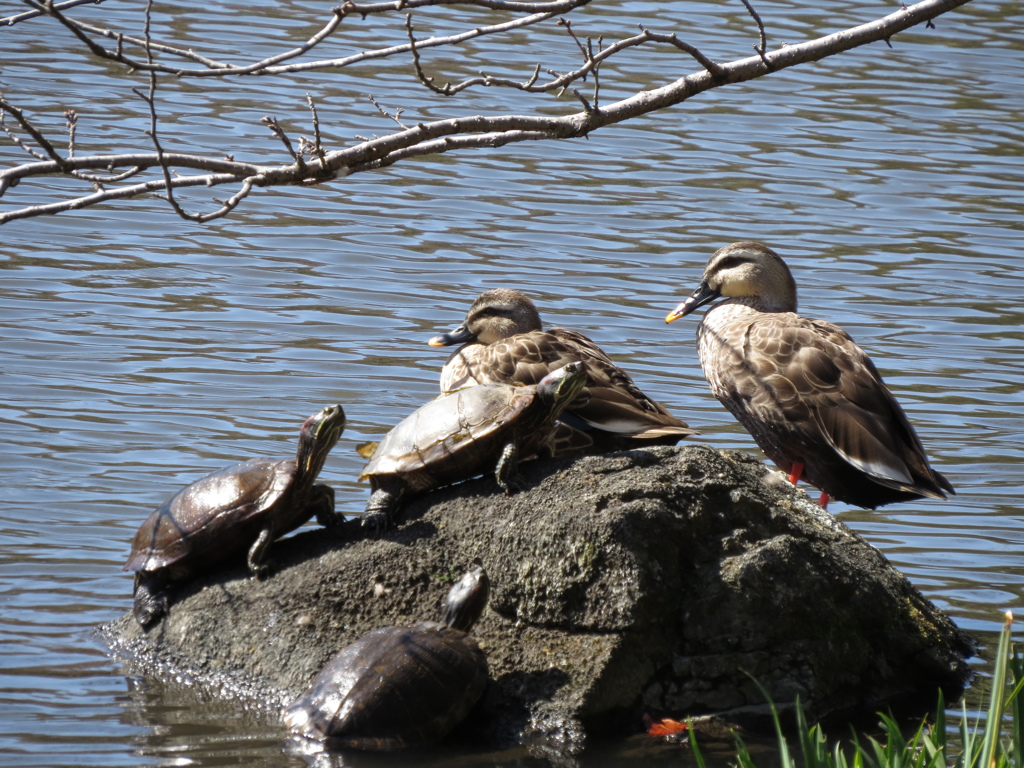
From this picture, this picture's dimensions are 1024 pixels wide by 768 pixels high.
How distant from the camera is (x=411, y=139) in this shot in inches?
189

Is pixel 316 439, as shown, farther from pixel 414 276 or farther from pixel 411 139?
pixel 414 276

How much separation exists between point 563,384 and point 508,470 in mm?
477

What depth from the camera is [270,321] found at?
10977mm

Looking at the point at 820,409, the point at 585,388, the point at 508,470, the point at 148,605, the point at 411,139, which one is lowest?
the point at 148,605

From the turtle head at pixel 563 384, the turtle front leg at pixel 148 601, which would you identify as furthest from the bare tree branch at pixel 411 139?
the turtle front leg at pixel 148 601

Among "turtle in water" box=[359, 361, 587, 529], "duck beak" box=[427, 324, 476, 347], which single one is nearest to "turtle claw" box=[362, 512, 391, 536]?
"turtle in water" box=[359, 361, 587, 529]

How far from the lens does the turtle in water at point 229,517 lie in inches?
254

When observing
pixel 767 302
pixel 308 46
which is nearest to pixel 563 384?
pixel 308 46

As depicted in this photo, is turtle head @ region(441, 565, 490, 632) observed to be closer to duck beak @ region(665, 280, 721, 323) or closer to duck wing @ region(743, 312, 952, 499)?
duck wing @ region(743, 312, 952, 499)

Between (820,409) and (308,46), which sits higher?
(308,46)

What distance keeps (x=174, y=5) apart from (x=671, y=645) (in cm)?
1511

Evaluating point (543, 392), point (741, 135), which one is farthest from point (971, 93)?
point (543, 392)

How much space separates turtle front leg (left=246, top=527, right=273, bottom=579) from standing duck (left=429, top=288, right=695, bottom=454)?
47.3 inches

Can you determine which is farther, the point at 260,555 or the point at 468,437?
the point at 260,555
